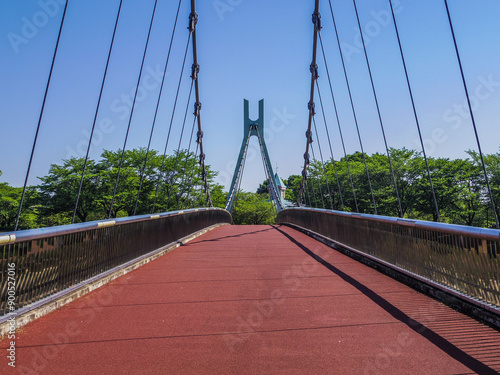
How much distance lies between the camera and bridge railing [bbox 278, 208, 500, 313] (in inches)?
148

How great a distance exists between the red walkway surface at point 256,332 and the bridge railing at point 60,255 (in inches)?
11.6

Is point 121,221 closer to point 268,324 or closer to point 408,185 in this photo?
point 268,324

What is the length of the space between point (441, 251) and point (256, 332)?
7.77ft

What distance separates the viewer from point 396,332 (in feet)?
11.6

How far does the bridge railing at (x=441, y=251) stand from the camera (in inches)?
148

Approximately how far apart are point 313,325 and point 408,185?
1498 inches

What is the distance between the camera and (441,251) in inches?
185

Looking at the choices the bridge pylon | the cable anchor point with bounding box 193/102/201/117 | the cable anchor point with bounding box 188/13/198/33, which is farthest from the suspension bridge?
the bridge pylon

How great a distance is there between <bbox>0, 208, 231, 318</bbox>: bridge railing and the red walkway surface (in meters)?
0.29

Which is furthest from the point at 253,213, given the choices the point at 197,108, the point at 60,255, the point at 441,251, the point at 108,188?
the point at 60,255

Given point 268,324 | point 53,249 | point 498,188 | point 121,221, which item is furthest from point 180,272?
point 498,188

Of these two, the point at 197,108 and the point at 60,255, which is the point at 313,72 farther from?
the point at 60,255

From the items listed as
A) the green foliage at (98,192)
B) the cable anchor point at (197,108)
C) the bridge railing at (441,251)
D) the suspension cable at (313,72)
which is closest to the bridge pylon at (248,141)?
the green foliage at (98,192)

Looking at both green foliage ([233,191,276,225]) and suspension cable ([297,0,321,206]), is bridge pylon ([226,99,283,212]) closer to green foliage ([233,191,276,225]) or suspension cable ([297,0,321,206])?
green foliage ([233,191,276,225])
